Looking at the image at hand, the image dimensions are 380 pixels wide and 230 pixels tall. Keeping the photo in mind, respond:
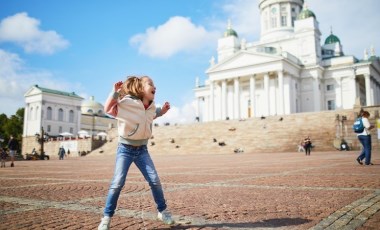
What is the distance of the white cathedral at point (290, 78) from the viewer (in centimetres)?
5781

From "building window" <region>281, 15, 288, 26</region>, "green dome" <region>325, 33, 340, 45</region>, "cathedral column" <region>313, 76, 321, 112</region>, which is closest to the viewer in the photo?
"cathedral column" <region>313, 76, 321, 112</region>

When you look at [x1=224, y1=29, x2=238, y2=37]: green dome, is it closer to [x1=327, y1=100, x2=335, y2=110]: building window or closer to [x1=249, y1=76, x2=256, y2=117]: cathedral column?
[x1=249, y1=76, x2=256, y2=117]: cathedral column

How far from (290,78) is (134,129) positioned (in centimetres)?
5916

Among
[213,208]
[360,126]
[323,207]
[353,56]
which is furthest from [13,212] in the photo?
[353,56]

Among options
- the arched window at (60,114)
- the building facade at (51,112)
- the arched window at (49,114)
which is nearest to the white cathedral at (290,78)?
the building facade at (51,112)

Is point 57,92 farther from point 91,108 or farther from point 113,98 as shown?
point 113,98

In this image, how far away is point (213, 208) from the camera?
3850 mm

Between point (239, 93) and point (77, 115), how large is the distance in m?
45.0

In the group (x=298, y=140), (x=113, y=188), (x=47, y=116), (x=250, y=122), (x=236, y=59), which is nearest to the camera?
(x=113, y=188)

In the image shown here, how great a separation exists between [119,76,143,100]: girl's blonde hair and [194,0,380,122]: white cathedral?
54876 mm

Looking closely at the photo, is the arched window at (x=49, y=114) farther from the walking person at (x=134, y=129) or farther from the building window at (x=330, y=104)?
the walking person at (x=134, y=129)

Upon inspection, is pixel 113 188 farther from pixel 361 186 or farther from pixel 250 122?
pixel 250 122

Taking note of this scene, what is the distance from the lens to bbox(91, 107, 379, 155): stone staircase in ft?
98.1

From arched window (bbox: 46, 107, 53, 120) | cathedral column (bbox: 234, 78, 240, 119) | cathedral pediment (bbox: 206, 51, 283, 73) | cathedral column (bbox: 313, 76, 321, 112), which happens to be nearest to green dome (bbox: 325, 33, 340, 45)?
cathedral column (bbox: 313, 76, 321, 112)
